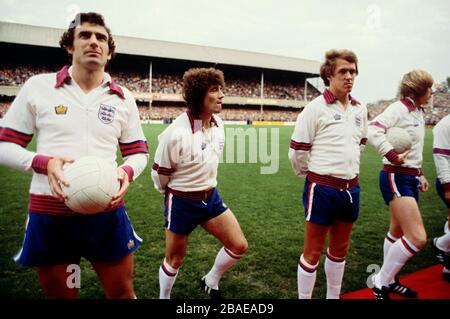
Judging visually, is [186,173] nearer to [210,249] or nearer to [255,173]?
[210,249]

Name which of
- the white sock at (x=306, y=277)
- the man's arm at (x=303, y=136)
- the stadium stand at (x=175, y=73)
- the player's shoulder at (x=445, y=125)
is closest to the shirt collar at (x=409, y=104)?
the player's shoulder at (x=445, y=125)

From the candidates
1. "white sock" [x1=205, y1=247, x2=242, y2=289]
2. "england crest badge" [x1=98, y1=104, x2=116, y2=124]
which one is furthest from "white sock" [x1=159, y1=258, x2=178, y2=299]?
"england crest badge" [x1=98, y1=104, x2=116, y2=124]

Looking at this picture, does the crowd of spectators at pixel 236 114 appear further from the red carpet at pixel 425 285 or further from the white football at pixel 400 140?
the white football at pixel 400 140

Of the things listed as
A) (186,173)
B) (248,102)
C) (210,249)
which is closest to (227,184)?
(210,249)

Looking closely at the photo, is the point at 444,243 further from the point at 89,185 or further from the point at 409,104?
the point at 89,185

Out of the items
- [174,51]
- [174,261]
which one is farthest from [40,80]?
[174,51]

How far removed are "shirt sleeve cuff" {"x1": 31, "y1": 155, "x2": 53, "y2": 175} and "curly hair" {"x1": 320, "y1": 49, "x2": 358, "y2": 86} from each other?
245cm

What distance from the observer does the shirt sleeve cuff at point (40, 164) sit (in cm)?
190

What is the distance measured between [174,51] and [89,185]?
146ft

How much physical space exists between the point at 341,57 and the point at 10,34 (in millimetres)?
38170

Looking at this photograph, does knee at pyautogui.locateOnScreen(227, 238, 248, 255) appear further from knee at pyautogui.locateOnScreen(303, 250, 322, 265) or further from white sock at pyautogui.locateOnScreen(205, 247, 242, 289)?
knee at pyautogui.locateOnScreen(303, 250, 322, 265)

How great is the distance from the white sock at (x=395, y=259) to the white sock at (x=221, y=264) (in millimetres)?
1550

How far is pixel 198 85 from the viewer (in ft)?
9.81

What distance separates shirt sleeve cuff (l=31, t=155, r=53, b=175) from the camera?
1.90 m
